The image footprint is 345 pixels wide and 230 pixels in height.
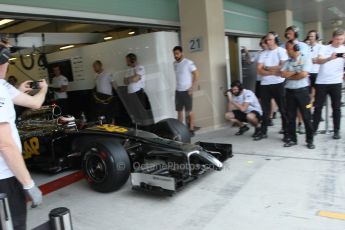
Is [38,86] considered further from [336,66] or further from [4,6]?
[336,66]

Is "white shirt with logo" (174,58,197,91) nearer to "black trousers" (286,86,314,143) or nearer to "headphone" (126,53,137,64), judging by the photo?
"headphone" (126,53,137,64)

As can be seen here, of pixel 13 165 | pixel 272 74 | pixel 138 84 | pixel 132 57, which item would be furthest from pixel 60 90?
pixel 13 165

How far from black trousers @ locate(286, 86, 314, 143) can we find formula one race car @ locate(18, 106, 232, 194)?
1304 mm

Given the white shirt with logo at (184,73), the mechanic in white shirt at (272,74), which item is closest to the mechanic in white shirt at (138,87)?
the white shirt with logo at (184,73)

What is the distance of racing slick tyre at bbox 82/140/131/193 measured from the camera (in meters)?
3.64

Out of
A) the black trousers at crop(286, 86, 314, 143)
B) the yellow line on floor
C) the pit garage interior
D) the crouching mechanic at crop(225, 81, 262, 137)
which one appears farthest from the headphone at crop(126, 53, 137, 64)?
the yellow line on floor

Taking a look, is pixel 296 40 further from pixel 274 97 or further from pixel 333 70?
pixel 274 97

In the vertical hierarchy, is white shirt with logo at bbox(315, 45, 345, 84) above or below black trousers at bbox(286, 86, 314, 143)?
above

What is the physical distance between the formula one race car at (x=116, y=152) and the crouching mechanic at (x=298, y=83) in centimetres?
133

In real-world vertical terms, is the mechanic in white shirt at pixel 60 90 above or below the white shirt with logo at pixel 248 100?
above

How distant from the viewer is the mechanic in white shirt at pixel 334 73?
514 centimetres

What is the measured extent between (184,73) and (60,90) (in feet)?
12.2

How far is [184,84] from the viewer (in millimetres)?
6648

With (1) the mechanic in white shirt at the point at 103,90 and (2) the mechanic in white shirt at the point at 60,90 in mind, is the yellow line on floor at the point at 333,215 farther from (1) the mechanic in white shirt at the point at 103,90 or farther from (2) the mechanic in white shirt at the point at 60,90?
(2) the mechanic in white shirt at the point at 60,90
